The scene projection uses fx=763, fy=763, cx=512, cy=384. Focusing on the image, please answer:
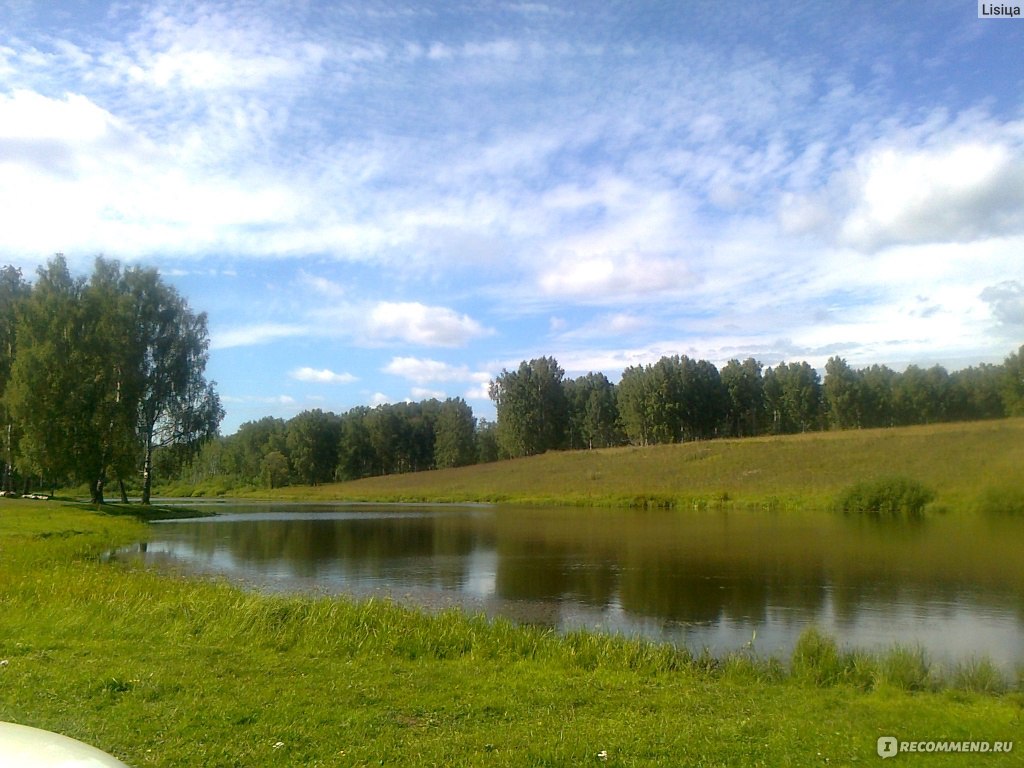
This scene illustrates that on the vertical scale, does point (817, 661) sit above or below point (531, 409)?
below

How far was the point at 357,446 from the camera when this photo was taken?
123 metres

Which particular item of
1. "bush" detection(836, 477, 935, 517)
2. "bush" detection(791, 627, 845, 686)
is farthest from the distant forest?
"bush" detection(791, 627, 845, 686)

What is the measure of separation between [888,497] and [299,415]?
97.8 m

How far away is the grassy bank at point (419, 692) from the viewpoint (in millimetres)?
7008

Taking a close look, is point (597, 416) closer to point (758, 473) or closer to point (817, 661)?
point (758, 473)

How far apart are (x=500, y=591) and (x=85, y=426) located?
104 ft

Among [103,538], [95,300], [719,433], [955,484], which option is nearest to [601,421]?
[719,433]

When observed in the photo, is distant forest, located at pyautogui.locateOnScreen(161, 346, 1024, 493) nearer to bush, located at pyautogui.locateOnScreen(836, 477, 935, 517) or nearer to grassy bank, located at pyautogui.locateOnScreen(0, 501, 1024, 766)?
bush, located at pyautogui.locateOnScreen(836, 477, 935, 517)

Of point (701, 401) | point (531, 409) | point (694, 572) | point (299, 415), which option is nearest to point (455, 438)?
point (531, 409)

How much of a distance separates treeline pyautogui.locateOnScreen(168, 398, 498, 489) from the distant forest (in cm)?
19

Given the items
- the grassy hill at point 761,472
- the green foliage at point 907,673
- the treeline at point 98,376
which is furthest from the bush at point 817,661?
the treeline at point 98,376

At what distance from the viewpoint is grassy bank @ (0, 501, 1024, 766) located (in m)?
7.01

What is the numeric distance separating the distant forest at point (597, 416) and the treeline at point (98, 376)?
150 ft

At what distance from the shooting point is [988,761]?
23.3ft
